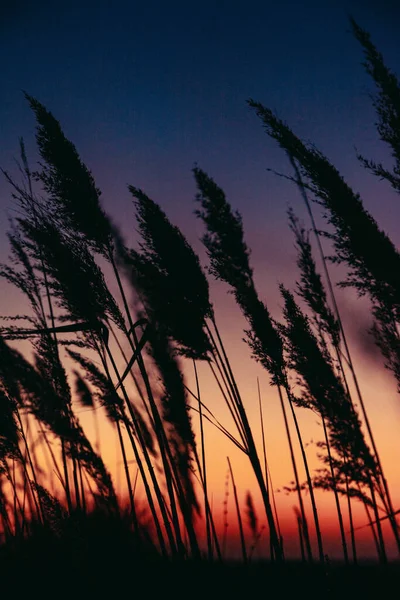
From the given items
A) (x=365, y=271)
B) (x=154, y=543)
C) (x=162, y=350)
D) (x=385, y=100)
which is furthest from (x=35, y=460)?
(x=385, y=100)

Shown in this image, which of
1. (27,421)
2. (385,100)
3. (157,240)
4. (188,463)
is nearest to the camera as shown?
(385,100)

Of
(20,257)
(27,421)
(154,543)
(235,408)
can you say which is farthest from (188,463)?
(20,257)

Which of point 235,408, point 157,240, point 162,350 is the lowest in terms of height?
point 235,408

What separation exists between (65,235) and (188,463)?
2233 mm

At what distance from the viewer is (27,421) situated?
482 centimetres

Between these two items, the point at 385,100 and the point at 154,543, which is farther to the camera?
the point at 154,543

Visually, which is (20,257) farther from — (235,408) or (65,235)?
(235,408)

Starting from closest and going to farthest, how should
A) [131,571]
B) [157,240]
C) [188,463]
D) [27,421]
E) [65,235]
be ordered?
1. [65,235]
2. [157,240]
3. [131,571]
4. [188,463]
5. [27,421]

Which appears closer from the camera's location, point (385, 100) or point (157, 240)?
point (385, 100)

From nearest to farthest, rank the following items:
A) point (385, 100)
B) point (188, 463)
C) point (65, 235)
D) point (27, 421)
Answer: point (385, 100)
point (65, 235)
point (188, 463)
point (27, 421)

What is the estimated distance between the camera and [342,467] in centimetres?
371

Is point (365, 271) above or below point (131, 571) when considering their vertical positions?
above

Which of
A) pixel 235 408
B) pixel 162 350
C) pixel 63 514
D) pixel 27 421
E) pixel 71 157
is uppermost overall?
pixel 71 157

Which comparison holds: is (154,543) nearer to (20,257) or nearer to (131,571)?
(131,571)
